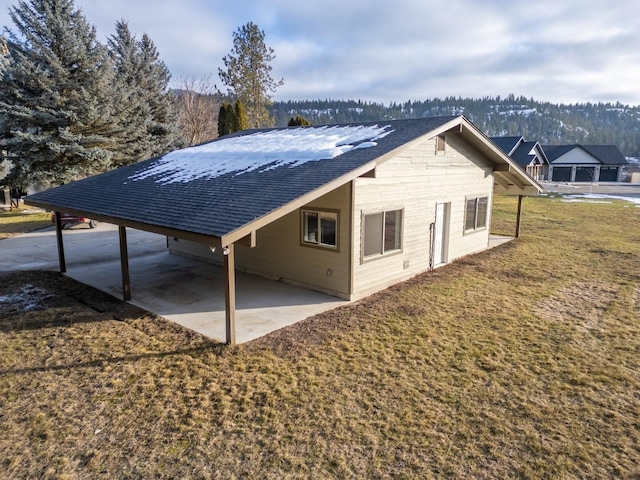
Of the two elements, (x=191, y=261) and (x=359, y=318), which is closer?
(x=359, y=318)

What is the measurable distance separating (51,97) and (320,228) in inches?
688

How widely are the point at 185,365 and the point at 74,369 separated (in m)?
1.54

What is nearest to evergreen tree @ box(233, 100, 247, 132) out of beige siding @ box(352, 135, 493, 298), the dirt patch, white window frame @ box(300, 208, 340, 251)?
beige siding @ box(352, 135, 493, 298)

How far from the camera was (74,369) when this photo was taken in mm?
5863

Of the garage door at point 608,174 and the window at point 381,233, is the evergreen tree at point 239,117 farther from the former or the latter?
the garage door at point 608,174

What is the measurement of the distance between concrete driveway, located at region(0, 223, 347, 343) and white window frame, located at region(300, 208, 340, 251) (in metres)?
1.09

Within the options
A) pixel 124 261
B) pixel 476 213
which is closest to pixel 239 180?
pixel 124 261

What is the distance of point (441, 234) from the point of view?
1170 centimetres

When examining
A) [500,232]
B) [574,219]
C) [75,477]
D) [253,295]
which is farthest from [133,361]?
[574,219]

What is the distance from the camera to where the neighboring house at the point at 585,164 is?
172 feet

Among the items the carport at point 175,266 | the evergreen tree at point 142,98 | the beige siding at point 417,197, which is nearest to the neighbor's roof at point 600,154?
the evergreen tree at point 142,98

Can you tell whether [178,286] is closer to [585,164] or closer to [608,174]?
[585,164]

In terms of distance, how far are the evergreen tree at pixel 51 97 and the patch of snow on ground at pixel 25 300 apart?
1213 centimetres

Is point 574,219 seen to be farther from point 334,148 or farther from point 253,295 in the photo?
point 253,295
